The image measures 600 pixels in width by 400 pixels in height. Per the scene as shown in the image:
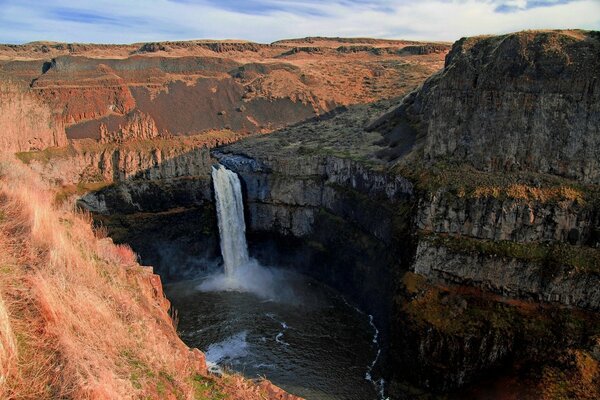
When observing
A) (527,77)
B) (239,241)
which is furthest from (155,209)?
(527,77)

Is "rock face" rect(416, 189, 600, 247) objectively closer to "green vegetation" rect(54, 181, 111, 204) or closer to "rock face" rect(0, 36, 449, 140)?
"green vegetation" rect(54, 181, 111, 204)

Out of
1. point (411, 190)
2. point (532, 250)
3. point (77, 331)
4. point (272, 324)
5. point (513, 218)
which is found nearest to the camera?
point (77, 331)

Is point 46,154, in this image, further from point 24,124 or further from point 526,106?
point 526,106

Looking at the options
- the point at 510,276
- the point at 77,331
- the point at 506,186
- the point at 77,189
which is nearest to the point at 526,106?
the point at 506,186

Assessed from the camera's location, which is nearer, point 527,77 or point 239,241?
point 527,77

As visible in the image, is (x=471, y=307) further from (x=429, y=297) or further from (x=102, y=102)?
(x=102, y=102)

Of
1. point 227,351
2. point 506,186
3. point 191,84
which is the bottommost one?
point 227,351

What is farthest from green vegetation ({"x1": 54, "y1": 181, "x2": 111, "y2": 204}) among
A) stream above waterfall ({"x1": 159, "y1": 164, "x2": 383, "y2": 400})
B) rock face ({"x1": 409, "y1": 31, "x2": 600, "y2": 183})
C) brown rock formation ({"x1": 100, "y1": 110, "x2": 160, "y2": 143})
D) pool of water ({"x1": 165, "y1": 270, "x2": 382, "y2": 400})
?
rock face ({"x1": 409, "y1": 31, "x2": 600, "y2": 183})
